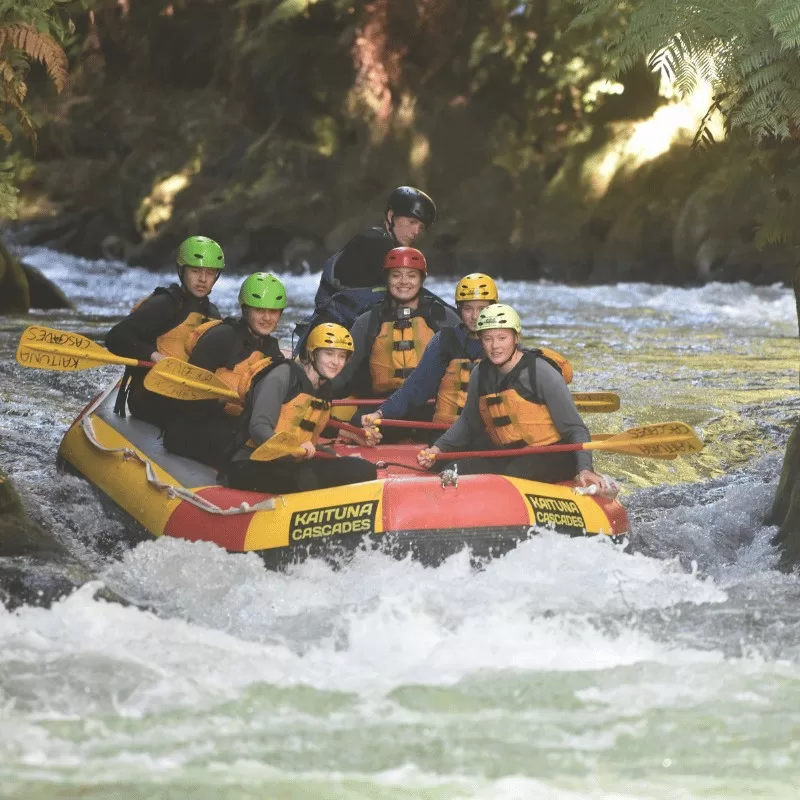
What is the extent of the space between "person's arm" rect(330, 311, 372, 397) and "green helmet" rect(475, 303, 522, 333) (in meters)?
1.46

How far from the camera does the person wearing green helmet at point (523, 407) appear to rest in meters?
5.72

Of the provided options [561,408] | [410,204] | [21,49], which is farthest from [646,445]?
[21,49]

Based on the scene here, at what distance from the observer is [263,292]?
6.15 m

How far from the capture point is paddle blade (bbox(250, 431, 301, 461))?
17.8 ft

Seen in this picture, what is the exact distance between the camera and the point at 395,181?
20875mm

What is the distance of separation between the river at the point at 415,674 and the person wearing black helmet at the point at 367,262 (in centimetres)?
192

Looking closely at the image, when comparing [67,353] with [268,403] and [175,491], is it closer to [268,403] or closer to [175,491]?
[175,491]

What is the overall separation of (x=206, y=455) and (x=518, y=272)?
14.2m

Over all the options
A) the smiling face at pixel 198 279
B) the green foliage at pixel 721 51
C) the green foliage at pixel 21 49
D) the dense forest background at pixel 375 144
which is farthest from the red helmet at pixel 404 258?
the dense forest background at pixel 375 144

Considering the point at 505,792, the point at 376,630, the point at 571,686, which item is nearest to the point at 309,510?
the point at 376,630

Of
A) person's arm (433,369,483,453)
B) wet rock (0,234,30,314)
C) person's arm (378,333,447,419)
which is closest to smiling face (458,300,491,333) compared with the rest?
person's arm (378,333,447,419)

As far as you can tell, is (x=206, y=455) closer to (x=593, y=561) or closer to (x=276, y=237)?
(x=593, y=561)

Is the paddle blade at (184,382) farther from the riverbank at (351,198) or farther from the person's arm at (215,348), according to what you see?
the riverbank at (351,198)

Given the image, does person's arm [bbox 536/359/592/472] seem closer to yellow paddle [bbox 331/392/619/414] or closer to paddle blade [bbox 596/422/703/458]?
paddle blade [bbox 596/422/703/458]
